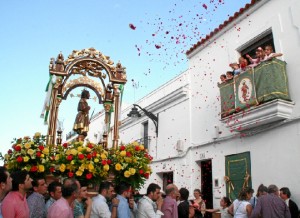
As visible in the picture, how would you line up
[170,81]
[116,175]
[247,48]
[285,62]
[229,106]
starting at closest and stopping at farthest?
[116,175], [285,62], [229,106], [247,48], [170,81]

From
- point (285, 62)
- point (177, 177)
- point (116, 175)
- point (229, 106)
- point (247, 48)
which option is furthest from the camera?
point (177, 177)

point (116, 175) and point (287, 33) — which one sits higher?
point (287, 33)

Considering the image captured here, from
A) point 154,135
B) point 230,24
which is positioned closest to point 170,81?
point 154,135

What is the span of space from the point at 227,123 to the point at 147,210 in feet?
16.8

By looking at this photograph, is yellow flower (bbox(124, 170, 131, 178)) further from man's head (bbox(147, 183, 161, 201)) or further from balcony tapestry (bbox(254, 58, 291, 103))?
balcony tapestry (bbox(254, 58, 291, 103))

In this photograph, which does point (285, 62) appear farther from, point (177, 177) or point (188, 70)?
point (177, 177)

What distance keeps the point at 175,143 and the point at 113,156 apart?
287 inches

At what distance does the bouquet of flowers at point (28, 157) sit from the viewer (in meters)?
4.48

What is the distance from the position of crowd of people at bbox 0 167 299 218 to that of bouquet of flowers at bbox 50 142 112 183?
201mm

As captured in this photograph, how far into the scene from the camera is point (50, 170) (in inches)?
183

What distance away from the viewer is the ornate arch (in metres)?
5.96

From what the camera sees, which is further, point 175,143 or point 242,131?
point 175,143

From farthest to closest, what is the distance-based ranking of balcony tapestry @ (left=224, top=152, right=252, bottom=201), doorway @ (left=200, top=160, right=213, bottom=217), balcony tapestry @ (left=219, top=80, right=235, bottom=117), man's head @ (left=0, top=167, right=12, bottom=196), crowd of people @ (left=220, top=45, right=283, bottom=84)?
doorway @ (left=200, top=160, right=213, bottom=217) → balcony tapestry @ (left=219, top=80, right=235, bottom=117) → balcony tapestry @ (left=224, top=152, right=252, bottom=201) → crowd of people @ (left=220, top=45, right=283, bottom=84) → man's head @ (left=0, top=167, right=12, bottom=196)

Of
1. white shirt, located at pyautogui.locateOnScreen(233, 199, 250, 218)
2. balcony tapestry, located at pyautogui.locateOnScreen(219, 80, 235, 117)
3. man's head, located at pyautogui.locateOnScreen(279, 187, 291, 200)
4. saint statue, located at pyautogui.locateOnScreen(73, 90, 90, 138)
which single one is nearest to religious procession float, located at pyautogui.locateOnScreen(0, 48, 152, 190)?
saint statue, located at pyautogui.locateOnScreen(73, 90, 90, 138)
